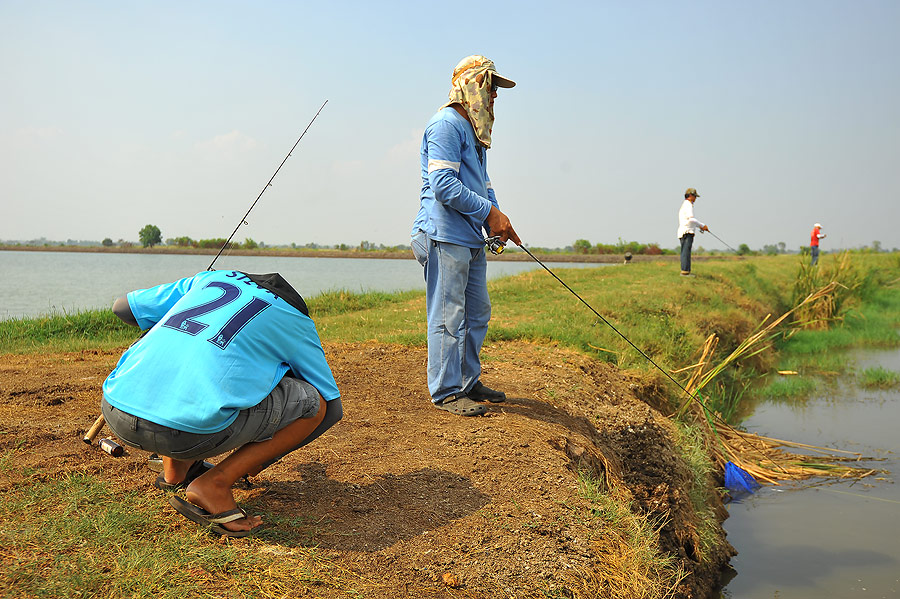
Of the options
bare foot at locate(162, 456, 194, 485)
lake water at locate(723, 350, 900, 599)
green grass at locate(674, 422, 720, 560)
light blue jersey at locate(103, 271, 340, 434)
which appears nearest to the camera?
light blue jersey at locate(103, 271, 340, 434)

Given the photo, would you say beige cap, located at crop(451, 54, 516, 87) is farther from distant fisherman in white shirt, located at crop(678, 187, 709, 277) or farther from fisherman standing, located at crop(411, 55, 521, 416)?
distant fisherman in white shirt, located at crop(678, 187, 709, 277)

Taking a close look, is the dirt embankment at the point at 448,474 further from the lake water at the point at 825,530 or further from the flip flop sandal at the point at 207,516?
the lake water at the point at 825,530

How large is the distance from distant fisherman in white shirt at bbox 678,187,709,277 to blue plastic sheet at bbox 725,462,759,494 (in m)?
7.76

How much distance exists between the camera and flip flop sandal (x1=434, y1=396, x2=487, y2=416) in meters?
4.14

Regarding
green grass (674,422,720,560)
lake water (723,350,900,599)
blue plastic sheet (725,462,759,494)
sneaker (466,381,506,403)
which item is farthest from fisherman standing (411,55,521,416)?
blue plastic sheet (725,462,759,494)

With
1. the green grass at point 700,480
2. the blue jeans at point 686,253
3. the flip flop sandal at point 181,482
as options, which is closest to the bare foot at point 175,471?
the flip flop sandal at point 181,482

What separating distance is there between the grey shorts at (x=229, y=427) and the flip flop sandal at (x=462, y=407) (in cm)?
164

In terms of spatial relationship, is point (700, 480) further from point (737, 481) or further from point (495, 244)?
point (495, 244)

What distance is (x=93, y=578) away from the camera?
2178 millimetres

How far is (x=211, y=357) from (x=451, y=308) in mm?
1952

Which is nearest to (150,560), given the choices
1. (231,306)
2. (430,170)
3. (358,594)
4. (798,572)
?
(358,594)

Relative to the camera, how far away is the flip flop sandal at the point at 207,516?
8.13ft

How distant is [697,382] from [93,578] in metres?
5.83

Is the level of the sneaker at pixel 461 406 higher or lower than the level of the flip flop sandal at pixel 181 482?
higher
